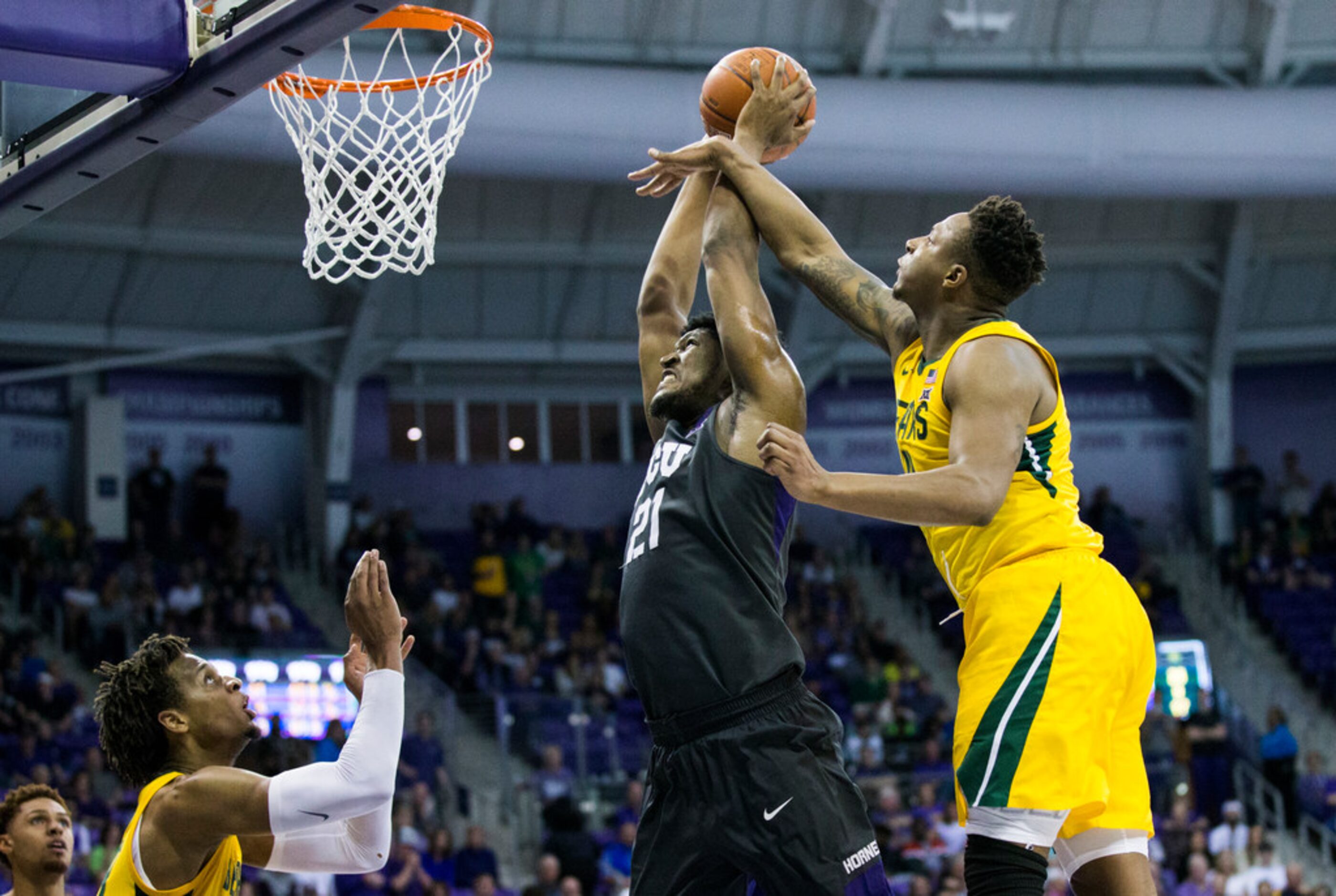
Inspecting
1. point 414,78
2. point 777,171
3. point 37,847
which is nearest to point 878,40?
point 777,171

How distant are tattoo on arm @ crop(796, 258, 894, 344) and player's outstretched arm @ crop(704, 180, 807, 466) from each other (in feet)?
1.60

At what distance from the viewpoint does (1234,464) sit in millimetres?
23969

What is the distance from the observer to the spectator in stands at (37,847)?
17.2ft

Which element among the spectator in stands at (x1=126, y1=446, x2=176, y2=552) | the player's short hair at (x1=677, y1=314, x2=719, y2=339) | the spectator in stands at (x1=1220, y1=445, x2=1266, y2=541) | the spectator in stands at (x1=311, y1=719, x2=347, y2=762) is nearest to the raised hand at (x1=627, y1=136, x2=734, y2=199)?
the player's short hair at (x1=677, y1=314, x2=719, y2=339)

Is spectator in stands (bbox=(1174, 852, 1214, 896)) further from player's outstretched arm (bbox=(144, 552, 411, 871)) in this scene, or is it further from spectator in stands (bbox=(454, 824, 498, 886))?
player's outstretched arm (bbox=(144, 552, 411, 871))

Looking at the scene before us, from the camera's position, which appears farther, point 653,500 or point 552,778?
point 552,778

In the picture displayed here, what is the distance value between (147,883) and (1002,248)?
265 cm

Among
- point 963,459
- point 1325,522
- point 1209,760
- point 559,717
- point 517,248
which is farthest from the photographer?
point 1325,522

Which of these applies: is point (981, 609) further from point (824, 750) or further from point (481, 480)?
point (481, 480)

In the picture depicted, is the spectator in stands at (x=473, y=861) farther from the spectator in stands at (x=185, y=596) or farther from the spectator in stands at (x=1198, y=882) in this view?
the spectator in stands at (x=1198, y=882)

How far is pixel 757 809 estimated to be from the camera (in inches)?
148

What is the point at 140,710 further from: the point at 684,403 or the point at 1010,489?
the point at 1010,489

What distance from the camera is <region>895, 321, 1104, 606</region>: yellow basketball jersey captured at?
3.92 metres

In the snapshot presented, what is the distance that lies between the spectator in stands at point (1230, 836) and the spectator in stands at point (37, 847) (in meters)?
11.9
